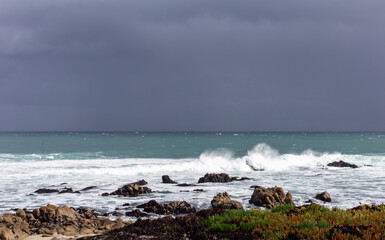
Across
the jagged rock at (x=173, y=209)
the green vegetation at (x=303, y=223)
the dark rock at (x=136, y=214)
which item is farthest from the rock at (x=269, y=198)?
the dark rock at (x=136, y=214)

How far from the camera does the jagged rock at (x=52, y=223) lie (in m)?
12.3

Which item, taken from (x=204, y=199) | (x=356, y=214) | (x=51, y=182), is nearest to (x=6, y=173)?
(x=51, y=182)

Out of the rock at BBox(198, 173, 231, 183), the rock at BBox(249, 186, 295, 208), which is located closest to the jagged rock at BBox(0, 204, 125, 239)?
the rock at BBox(249, 186, 295, 208)

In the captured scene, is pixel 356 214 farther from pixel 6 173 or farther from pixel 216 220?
pixel 6 173

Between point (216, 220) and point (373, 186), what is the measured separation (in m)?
19.6

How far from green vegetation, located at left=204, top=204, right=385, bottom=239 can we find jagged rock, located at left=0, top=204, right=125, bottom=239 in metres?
4.79

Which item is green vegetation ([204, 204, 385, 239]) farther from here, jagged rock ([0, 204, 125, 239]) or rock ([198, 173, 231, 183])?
rock ([198, 173, 231, 183])

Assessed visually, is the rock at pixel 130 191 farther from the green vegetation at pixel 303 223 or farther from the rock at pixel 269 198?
the green vegetation at pixel 303 223

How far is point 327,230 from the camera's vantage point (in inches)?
349

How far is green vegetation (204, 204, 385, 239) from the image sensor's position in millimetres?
8641

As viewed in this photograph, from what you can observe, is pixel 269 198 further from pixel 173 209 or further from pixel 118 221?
pixel 118 221

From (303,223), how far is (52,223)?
392 inches

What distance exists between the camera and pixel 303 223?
9773 mm

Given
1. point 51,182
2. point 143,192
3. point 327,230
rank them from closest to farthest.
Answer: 1. point 327,230
2. point 143,192
3. point 51,182
